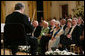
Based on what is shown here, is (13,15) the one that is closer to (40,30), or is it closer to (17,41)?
(17,41)

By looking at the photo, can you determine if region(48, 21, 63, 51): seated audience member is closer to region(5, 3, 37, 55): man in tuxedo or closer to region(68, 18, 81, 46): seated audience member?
region(68, 18, 81, 46): seated audience member

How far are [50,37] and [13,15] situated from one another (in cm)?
242

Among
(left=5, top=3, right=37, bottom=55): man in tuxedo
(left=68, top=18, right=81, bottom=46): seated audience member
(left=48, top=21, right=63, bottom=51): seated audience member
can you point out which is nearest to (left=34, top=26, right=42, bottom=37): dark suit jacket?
(left=48, top=21, right=63, bottom=51): seated audience member

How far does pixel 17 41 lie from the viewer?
219 inches

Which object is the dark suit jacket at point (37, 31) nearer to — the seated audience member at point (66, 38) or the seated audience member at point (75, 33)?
the seated audience member at point (66, 38)

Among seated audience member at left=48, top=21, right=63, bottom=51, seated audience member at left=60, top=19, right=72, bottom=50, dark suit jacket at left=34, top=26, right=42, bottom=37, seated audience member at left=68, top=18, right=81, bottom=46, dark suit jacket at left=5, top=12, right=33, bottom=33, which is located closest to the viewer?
dark suit jacket at left=5, top=12, right=33, bottom=33

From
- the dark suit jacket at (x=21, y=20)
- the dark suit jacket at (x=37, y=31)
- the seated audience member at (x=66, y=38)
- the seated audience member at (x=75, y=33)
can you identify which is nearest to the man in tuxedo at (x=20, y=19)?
the dark suit jacket at (x=21, y=20)

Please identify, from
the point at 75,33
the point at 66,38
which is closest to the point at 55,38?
the point at 66,38

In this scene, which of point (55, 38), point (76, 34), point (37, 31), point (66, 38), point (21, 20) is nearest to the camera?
point (21, 20)

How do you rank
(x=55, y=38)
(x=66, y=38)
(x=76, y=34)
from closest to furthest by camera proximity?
(x=76, y=34) < (x=66, y=38) < (x=55, y=38)

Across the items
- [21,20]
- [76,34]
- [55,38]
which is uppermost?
[21,20]

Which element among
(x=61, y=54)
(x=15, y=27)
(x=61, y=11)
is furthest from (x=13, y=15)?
(x=61, y=11)

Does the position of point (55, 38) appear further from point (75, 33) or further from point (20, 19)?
point (20, 19)

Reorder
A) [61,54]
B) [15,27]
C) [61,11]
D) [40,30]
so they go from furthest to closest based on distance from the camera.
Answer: [61,11]
[40,30]
[61,54]
[15,27]
